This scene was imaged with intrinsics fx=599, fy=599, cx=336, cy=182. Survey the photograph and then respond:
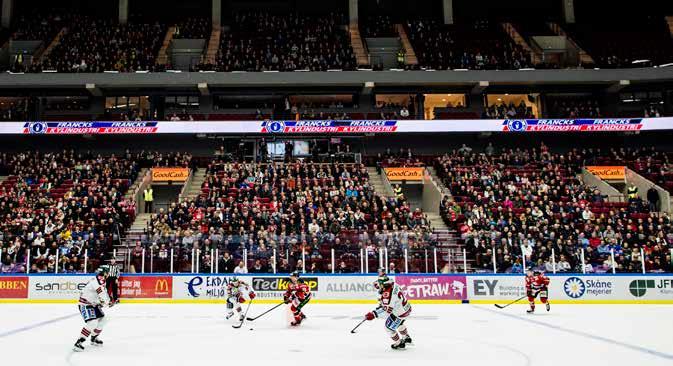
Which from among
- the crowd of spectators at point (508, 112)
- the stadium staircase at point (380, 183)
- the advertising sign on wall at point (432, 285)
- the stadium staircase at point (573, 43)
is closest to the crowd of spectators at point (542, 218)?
the advertising sign on wall at point (432, 285)

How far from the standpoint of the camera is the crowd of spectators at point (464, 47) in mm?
32594

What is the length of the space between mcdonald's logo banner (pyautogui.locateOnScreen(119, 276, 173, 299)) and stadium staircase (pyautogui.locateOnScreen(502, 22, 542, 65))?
83.2ft

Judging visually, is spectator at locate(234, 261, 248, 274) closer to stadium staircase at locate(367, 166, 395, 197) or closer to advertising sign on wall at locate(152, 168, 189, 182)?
stadium staircase at locate(367, 166, 395, 197)

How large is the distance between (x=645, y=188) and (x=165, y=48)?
92.0ft

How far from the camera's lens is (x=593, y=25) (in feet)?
130

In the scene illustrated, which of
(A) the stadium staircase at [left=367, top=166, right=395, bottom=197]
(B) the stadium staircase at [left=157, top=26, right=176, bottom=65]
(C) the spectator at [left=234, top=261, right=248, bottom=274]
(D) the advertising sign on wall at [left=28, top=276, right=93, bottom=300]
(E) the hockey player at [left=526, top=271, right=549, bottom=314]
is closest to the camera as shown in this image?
(E) the hockey player at [left=526, top=271, right=549, bottom=314]

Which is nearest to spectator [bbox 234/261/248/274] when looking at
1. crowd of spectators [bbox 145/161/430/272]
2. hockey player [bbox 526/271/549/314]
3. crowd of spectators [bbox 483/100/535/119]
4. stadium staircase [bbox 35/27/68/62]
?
crowd of spectators [bbox 145/161/430/272]

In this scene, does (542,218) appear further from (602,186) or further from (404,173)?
(404,173)

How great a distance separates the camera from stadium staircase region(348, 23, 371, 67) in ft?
115

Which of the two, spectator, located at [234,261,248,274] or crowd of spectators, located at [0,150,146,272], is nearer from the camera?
spectator, located at [234,261,248,274]

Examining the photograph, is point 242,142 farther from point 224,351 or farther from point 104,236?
point 224,351

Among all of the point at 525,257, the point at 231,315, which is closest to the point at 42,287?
the point at 231,315

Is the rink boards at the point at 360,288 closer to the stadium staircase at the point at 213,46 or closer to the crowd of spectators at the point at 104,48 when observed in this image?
the crowd of spectators at the point at 104,48

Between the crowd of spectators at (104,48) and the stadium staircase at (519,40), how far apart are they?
21861mm
